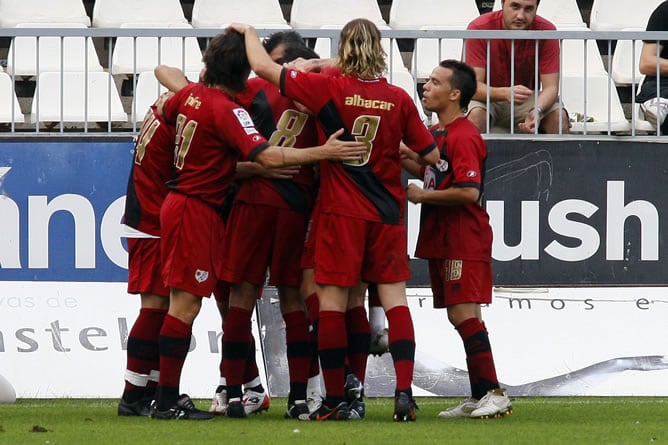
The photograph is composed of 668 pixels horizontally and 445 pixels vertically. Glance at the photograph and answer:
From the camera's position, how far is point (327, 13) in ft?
39.9

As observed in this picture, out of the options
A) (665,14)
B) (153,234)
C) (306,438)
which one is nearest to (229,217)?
(153,234)

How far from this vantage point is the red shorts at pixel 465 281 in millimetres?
7414

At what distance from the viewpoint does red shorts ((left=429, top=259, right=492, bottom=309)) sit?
292 inches

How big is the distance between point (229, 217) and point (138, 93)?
3.03m

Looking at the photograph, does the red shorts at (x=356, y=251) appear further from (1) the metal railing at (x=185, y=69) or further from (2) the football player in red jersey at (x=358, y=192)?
(1) the metal railing at (x=185, y=69)

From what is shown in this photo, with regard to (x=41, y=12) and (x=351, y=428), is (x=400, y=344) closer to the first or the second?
(x=351, y=428)

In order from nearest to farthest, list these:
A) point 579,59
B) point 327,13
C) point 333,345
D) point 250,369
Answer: point 333,345 → point 250,369 → point 579,59 → point 327,13

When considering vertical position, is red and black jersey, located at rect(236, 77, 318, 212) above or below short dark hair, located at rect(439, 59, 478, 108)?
below

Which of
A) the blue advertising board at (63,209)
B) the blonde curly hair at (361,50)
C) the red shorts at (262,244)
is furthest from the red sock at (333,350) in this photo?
the blue advertising board at (63,209)

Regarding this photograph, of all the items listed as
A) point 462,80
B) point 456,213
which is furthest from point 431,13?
point 456,213

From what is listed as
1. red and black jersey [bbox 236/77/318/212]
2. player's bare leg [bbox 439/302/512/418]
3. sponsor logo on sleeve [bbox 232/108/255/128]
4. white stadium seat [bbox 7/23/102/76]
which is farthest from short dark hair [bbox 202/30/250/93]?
white stadium seat [bbox 7/23/102/76]

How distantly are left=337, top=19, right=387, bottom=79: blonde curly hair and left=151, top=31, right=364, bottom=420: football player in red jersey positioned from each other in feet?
1.14

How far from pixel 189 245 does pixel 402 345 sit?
1.17 m

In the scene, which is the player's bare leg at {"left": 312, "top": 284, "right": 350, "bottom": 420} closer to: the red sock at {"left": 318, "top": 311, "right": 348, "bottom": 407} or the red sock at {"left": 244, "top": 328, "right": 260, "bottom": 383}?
the red sock at {"left": 318, "top": 311, "right": 348, "bottom": 407}
